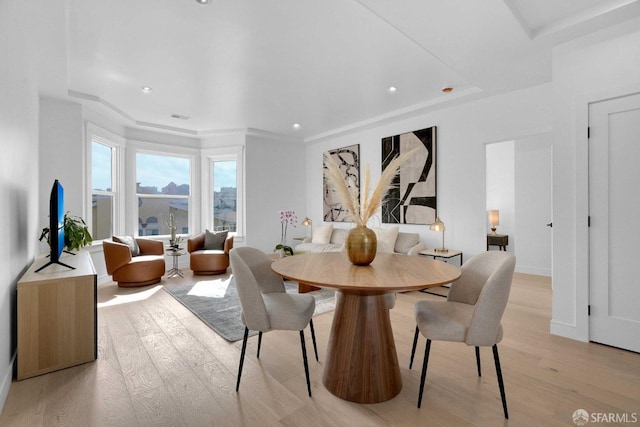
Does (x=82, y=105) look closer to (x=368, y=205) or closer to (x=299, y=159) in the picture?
(x=299, y=159)

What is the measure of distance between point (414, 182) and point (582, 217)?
240 cm

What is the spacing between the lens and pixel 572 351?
2.42 metres

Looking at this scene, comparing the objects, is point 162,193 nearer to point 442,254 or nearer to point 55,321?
point 55,321

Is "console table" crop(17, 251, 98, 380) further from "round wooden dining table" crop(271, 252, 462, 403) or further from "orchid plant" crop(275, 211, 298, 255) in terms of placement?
"orchid plant" crop(275, 211, 298, 255)

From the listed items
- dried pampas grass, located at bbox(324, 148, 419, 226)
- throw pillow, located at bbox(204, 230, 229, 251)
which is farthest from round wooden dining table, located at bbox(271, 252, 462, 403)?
throw pillow, located at bbox(204, 230, 229, 251)

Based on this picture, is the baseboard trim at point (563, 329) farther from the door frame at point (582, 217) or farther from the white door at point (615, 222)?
the white door at point (615, 222)

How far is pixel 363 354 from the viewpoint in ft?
5.85

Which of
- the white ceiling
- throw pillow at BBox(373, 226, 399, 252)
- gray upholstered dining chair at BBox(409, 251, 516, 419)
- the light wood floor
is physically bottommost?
the light wood floor

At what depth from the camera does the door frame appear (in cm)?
260

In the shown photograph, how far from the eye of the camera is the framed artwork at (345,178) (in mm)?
5814

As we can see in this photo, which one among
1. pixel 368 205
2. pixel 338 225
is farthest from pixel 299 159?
pixel 368 205

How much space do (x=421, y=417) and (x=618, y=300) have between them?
6.97 ft

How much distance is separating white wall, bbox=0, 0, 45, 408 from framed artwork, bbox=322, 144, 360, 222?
4.24 metres

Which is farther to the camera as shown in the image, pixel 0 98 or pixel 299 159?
pixel 299 159
